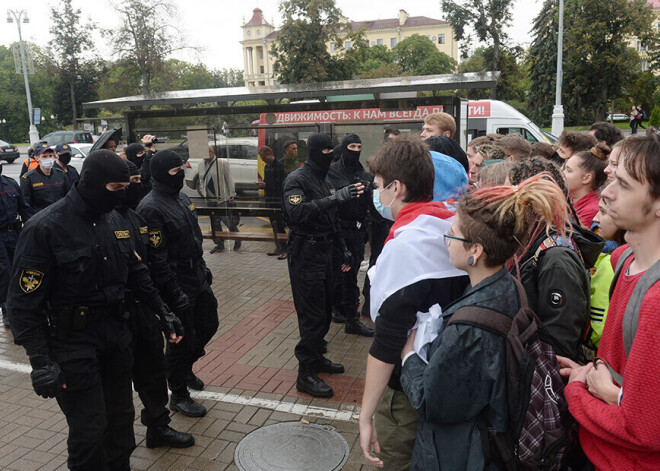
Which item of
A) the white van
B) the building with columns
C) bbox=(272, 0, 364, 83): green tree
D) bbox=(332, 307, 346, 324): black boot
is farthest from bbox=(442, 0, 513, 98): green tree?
the building with columns

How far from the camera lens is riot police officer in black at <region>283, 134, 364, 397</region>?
4246 millimetres

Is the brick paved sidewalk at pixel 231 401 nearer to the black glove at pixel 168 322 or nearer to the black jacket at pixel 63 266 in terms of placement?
the black glove at pixel 168 322

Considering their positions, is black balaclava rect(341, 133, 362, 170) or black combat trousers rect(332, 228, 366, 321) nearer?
black balaclava rect(341, 133, 362, 170)

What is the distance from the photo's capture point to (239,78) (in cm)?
10281

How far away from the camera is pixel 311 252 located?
14.1ft

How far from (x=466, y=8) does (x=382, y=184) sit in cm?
4305

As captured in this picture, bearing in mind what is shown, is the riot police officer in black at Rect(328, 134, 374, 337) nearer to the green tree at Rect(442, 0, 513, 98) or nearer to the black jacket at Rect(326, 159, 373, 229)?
the black jacket at Rect(326, 159, 373, 229)

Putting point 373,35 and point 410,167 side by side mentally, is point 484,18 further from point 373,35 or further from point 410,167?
point 373,35

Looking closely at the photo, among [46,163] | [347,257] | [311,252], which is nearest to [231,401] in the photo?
[311,252]

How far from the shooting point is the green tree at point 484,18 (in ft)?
128

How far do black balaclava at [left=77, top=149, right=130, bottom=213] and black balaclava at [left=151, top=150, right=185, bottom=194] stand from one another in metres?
0.94

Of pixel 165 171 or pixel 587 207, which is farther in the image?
pixel 165 171

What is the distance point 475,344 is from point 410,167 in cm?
83

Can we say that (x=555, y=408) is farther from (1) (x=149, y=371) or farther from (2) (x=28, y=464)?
(2) (x=28, y=464)
